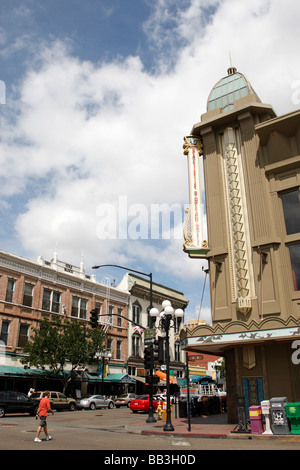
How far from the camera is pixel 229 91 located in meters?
25.1

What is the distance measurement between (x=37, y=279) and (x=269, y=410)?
28584 mm

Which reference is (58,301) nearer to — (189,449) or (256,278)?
(256,278)

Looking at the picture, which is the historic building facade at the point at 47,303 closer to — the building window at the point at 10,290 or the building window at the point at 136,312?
the building window at the point at 10,290

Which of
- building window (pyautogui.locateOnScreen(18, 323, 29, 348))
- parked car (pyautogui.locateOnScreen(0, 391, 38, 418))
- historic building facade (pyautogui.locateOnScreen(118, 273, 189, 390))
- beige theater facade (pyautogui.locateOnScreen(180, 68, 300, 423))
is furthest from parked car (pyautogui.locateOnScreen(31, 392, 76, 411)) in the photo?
historic building facade (pyautogui.locateOnScreen(118, 273, 189, 390))

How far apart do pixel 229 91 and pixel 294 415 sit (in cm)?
1881

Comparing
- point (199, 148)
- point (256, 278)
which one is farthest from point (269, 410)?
point (199, 148)

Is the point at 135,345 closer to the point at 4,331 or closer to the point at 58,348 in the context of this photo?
the point at 58,348

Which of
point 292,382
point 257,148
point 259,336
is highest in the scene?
point 257,148

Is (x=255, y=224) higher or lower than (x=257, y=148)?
lower

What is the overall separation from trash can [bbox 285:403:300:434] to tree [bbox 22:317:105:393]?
2369 centimetres

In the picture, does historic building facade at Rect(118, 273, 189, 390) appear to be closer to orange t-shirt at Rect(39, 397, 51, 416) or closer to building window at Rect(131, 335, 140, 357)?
building window at Rect(131, 335, 140, 357)

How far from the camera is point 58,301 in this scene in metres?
41.1

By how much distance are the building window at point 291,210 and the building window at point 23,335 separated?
85.9 ft

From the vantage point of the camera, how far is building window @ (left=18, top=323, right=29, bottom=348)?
35969mm
